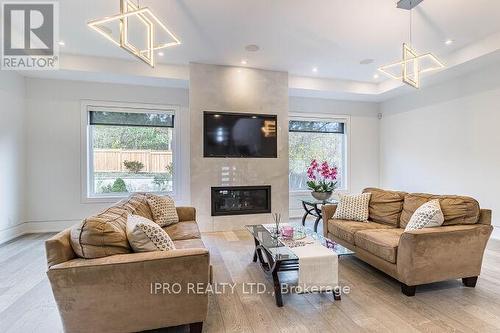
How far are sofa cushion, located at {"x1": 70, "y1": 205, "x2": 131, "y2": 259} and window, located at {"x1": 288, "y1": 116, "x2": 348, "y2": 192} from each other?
487 cm

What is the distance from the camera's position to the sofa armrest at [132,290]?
5.57 feet

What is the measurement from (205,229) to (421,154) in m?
4.92

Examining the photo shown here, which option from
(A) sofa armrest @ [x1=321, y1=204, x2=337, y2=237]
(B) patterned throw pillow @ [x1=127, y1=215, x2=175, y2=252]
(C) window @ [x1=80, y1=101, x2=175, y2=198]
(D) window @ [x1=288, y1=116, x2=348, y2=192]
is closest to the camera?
(B) patterned throw pillow @ [x1=127, y1=215, x2=175, y2=252]

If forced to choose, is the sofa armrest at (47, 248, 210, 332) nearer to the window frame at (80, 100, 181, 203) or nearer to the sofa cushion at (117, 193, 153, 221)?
the sofa cushion at (117, 193, 153, 221)

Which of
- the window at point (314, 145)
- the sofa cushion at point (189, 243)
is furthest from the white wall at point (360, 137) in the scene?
the sofa cushion at point (189, 243)

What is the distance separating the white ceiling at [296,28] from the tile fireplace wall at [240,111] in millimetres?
315

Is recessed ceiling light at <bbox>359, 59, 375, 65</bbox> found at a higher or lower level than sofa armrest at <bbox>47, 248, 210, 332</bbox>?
higher

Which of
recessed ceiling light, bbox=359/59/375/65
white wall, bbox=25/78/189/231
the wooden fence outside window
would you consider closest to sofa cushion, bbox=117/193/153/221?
the wooden fence outside window

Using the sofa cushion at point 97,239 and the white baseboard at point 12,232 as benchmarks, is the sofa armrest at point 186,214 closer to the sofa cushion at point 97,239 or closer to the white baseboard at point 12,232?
the sofa cushion at point 97,239

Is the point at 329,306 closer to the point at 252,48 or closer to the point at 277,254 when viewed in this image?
the point at 277,254

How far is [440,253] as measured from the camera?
8.41ft

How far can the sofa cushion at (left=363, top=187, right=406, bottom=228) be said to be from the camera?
3.55 meters

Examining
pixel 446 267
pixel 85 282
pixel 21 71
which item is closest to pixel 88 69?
pixel 21 71

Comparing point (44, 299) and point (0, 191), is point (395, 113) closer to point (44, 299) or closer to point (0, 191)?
point (44, 299)
